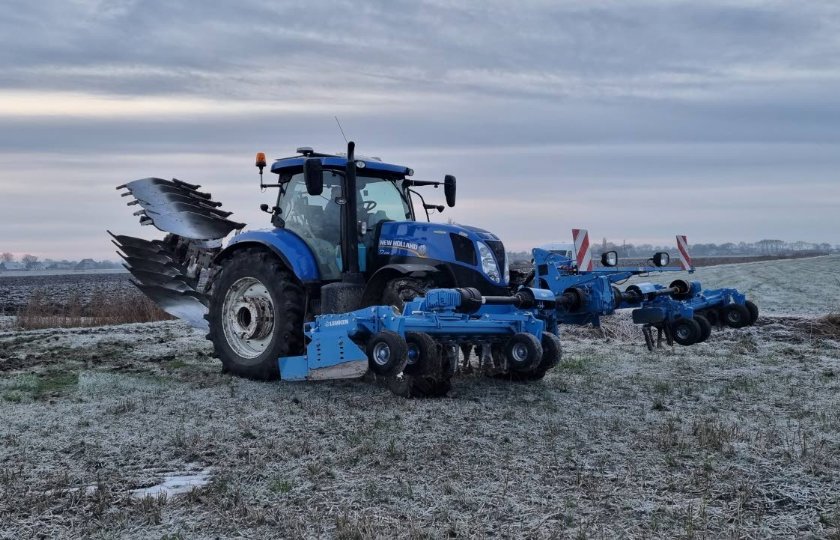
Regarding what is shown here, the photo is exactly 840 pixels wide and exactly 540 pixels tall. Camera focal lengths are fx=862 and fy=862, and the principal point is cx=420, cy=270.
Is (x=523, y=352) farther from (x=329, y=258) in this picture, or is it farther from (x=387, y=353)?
(x=329, y=258)

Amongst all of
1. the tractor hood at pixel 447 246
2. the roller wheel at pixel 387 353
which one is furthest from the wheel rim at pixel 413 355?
the tractor hood at pixel 447 246

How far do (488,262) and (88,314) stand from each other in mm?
13985

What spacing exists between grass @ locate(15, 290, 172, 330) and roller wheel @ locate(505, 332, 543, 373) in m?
12.0

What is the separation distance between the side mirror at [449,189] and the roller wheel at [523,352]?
327cm

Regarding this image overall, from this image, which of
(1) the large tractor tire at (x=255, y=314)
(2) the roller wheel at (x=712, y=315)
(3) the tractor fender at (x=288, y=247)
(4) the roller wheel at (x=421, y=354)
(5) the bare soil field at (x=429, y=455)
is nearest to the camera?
(5) the bare soil field at (x=429, y=455)

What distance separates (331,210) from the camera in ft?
32.2

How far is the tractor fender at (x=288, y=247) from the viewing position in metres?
9.45

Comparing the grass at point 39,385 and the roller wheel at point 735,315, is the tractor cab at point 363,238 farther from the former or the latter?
the roller wheel at point 735,315

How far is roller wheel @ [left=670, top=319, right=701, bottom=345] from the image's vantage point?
9641 mm

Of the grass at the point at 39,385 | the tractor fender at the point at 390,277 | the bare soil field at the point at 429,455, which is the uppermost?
the tractor fender at the point at 390,277

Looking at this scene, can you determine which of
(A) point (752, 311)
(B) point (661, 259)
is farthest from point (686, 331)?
(A) point (752, 311)

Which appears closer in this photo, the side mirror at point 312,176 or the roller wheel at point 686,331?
the side mirror at point 312,176

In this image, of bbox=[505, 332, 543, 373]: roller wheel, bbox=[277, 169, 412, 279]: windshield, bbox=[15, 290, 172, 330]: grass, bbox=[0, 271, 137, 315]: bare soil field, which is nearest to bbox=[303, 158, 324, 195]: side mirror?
bbox=[277, 169, 412, 279]: windshield

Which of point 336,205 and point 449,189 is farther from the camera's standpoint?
point 449,189
